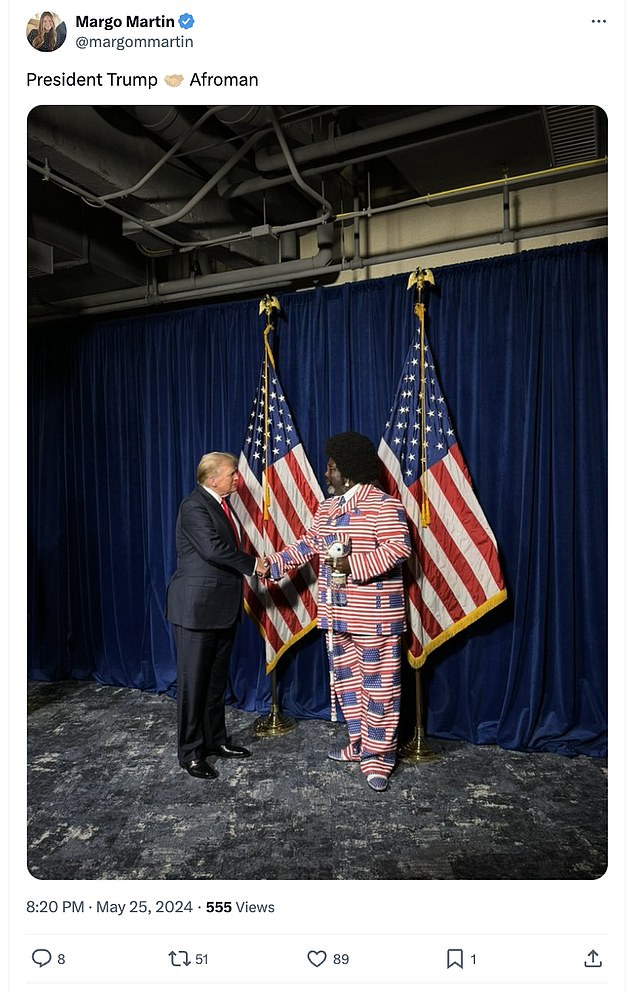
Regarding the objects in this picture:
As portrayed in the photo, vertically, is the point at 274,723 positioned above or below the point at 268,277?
below

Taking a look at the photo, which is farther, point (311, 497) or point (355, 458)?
point (311, 497)

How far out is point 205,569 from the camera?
287 centimetres

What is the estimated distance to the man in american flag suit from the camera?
271cm

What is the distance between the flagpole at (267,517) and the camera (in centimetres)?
345

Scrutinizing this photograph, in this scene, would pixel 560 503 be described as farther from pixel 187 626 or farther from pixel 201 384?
pixel 201 384

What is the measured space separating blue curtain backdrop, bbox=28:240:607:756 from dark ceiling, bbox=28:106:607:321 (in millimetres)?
290

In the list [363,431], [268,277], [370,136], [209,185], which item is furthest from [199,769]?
[370,136]

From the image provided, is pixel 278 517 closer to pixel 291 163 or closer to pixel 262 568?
pixel 262 568

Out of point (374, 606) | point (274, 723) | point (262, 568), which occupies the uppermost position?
point (262, 568)

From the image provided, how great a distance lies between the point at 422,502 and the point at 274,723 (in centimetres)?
143

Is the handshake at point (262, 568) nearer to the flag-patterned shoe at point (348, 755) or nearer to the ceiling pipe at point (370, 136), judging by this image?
the flag-patterned shoe at point (348, 755)

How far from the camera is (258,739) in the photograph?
332 centimetres

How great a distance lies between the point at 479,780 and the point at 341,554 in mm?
1180
